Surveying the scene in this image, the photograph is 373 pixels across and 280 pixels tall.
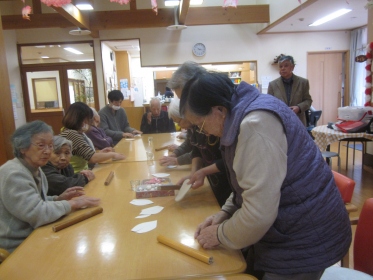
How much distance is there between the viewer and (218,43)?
742 cm

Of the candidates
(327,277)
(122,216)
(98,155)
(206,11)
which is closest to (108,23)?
(206,11)

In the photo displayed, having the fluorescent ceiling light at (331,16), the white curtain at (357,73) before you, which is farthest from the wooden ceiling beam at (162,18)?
the white curtain at (357,73)

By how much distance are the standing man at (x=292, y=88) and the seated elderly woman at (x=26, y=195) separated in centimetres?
304

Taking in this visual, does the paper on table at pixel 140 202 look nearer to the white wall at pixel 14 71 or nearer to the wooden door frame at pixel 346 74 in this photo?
the white wall at pixel 14 71

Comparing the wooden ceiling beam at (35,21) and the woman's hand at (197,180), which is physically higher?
the wooden ceiling beam at (35,21)

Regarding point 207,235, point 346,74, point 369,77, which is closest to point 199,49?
point 346,74

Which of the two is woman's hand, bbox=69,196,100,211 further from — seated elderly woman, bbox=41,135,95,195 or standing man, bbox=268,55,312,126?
standing man, bbox=268,55,312,126

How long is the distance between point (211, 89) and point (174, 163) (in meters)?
1.40

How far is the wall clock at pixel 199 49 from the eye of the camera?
742 cm

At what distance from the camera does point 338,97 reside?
784 cm

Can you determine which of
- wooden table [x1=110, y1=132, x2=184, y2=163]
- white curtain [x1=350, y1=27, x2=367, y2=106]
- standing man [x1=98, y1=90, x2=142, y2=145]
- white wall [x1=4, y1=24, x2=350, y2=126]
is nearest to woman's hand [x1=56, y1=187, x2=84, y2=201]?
wooden table [x1=110, y1=132, x2=184, y2=163]

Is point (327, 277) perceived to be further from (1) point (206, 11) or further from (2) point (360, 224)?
(1) point (206, 11)

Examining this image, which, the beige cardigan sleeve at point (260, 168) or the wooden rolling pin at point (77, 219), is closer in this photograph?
the beige cardigan sleeve at point (260, 168)

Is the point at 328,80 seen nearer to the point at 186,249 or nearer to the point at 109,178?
the point at 109,178
